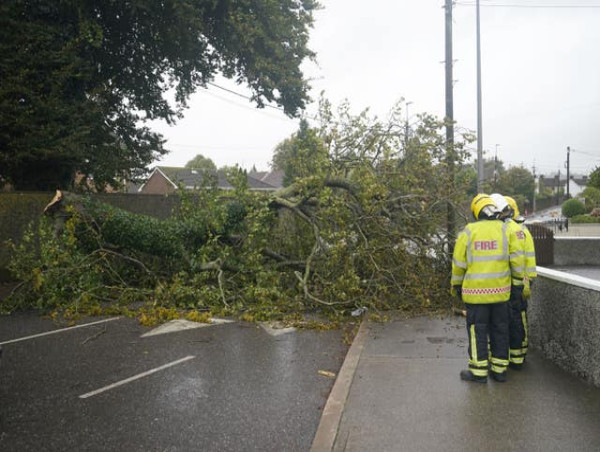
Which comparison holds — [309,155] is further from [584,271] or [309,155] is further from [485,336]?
[584,271]

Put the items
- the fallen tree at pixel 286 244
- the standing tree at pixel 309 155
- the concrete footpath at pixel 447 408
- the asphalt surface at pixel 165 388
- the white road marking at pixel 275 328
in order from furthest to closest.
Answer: the standing tree at pixel 309 155
the fallen tree at pixel 286 244
the white road marking at pixel 275 328
the asphalt surface at pixel 165 388
the concrete footpath at pixel 447 408

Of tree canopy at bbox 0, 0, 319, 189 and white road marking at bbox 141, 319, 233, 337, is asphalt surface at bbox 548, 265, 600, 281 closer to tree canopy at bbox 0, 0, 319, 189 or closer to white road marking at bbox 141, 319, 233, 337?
white road marking at bbox 141, 319, 233, 337

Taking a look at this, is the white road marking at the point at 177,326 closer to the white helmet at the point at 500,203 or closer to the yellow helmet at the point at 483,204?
the yellow helmet at the point at 483,204

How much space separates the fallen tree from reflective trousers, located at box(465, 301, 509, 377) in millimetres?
2844

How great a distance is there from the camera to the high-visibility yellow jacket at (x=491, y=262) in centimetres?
429

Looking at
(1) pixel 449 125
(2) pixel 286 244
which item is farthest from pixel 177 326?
(1) pixel 449 125

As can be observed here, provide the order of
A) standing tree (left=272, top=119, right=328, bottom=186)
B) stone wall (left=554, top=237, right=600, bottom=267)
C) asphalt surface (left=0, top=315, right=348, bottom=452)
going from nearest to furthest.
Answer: asphalt surface (left=0, top=315, right=348, bottom=452), standing tree (left=272, top=119, right=328, bottom=186), stone wall (left=554, top=237, right=600, bottom=267)

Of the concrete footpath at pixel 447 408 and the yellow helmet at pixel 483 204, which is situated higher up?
the yellow helmet at pixel 483 204

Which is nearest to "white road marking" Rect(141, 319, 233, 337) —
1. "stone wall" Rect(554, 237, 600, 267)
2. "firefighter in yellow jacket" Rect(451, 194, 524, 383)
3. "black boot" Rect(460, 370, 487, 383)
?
"black boot" Rect(460, 370, 487, 383)

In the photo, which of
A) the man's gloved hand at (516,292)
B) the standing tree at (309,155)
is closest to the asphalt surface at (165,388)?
the man's gloved hand at (516,292)

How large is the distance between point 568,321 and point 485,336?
818mm

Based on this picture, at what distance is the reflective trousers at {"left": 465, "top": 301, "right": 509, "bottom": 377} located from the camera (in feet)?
14.2

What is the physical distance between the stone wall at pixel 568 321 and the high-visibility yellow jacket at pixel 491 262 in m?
0.50

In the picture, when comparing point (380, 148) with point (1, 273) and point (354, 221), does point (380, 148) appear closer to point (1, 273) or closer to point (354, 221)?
point (354, 221)
